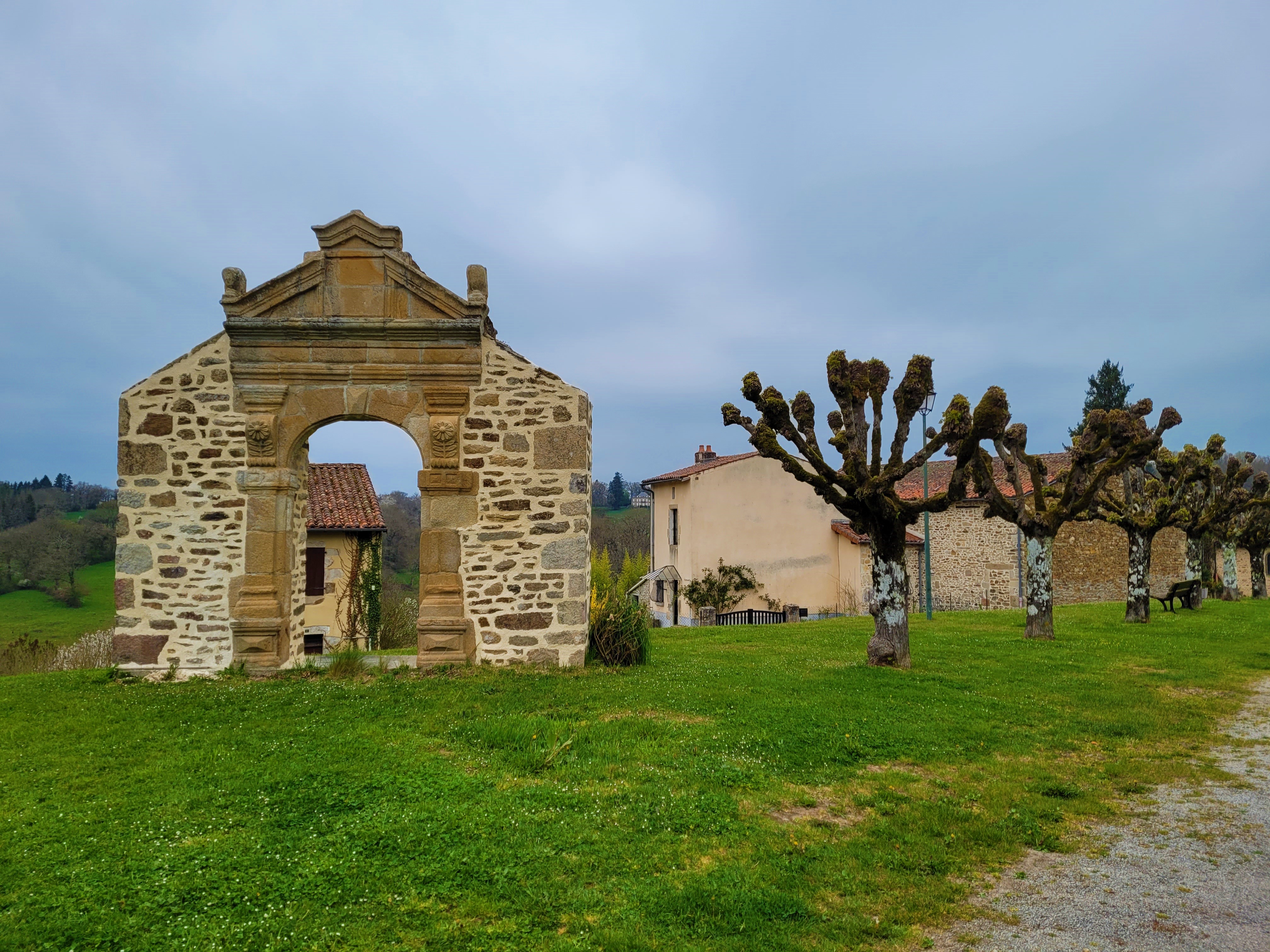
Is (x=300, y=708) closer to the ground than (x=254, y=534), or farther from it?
closer to the ground

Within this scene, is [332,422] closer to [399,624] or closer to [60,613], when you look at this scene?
[399,624]

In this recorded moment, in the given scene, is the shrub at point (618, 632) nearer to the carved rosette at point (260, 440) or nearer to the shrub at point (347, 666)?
the shrub at point (347, 666)

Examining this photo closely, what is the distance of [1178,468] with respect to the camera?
18.1 m

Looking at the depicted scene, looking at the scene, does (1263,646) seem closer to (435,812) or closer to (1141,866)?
(1141,866)

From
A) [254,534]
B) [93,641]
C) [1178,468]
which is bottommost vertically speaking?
[93,641]

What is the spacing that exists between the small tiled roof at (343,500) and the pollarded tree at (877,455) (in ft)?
46.3

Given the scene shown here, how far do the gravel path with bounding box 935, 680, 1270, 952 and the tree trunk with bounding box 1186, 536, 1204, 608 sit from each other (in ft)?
55.1

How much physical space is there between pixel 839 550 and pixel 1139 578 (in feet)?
38.6

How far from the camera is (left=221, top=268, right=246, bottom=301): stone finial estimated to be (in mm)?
9133

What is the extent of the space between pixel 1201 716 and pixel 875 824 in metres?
5.56

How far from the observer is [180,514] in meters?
9.07

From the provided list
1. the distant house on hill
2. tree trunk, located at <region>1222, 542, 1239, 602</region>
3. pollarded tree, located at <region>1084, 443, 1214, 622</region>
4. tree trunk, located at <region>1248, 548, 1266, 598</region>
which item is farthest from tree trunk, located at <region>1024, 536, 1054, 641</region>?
tree trunk, located at <region>1248, 548, 1266, 598</region>

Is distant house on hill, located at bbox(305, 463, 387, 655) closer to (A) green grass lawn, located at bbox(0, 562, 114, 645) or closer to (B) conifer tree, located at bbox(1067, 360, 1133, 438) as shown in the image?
(A) green grass lawn, located at bbox(0, 562, 114, 645)

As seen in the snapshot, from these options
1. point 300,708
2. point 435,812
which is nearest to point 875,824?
point 435,812
